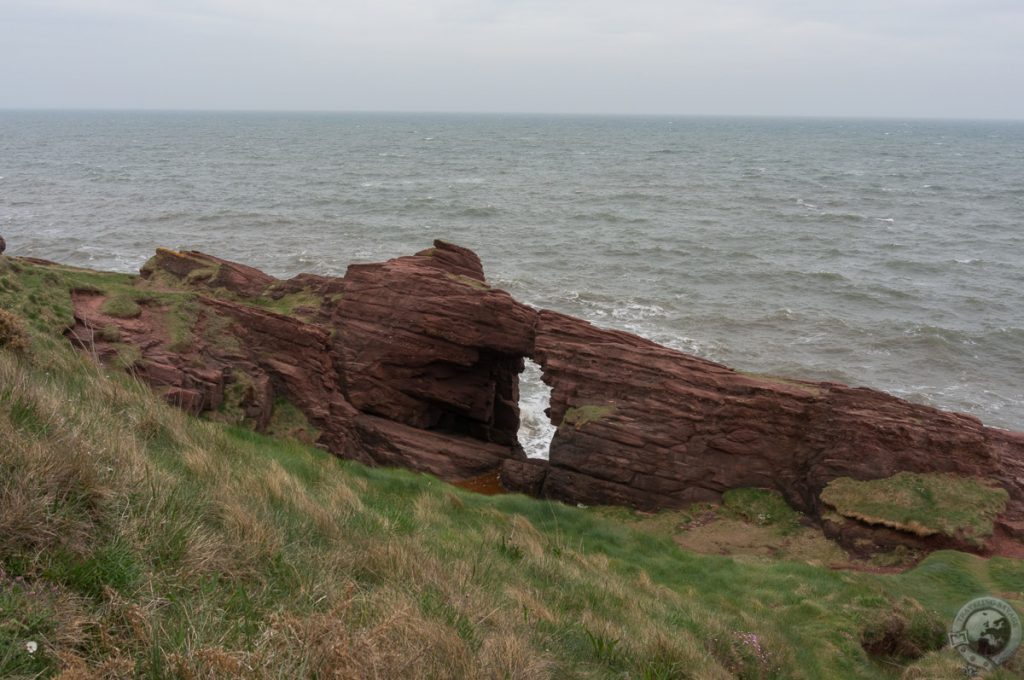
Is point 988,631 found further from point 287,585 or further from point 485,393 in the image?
point 485,393

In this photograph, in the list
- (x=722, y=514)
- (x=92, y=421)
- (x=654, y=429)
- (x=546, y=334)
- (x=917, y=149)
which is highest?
(x=917, y=149)

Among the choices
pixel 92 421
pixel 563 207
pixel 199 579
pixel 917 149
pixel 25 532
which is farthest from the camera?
pixel 917 149

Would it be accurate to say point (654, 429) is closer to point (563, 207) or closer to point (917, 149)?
point (563, 207)

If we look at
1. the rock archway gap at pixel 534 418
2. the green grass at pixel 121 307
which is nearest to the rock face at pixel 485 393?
the green grass at pixel 121 307

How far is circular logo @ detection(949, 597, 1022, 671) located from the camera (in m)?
10.6

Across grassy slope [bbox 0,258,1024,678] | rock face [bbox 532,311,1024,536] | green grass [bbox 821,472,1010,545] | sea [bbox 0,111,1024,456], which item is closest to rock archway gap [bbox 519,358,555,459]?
sea [bbox 0,111,1024,456]

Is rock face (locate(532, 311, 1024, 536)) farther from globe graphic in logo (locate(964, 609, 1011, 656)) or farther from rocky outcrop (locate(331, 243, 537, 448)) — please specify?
globe graphic in logo (locate(964, 609, 1011, 656))

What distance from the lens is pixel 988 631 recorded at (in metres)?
10.8

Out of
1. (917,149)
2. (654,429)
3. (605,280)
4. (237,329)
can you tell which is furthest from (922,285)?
(917,149)

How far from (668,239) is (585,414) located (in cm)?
3891

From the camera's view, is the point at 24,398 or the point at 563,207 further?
the point at 563,207

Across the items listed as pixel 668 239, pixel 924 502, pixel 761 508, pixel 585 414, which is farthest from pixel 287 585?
pixel 668 239

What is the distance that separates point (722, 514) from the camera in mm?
18406

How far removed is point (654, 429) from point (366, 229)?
42338 mm
